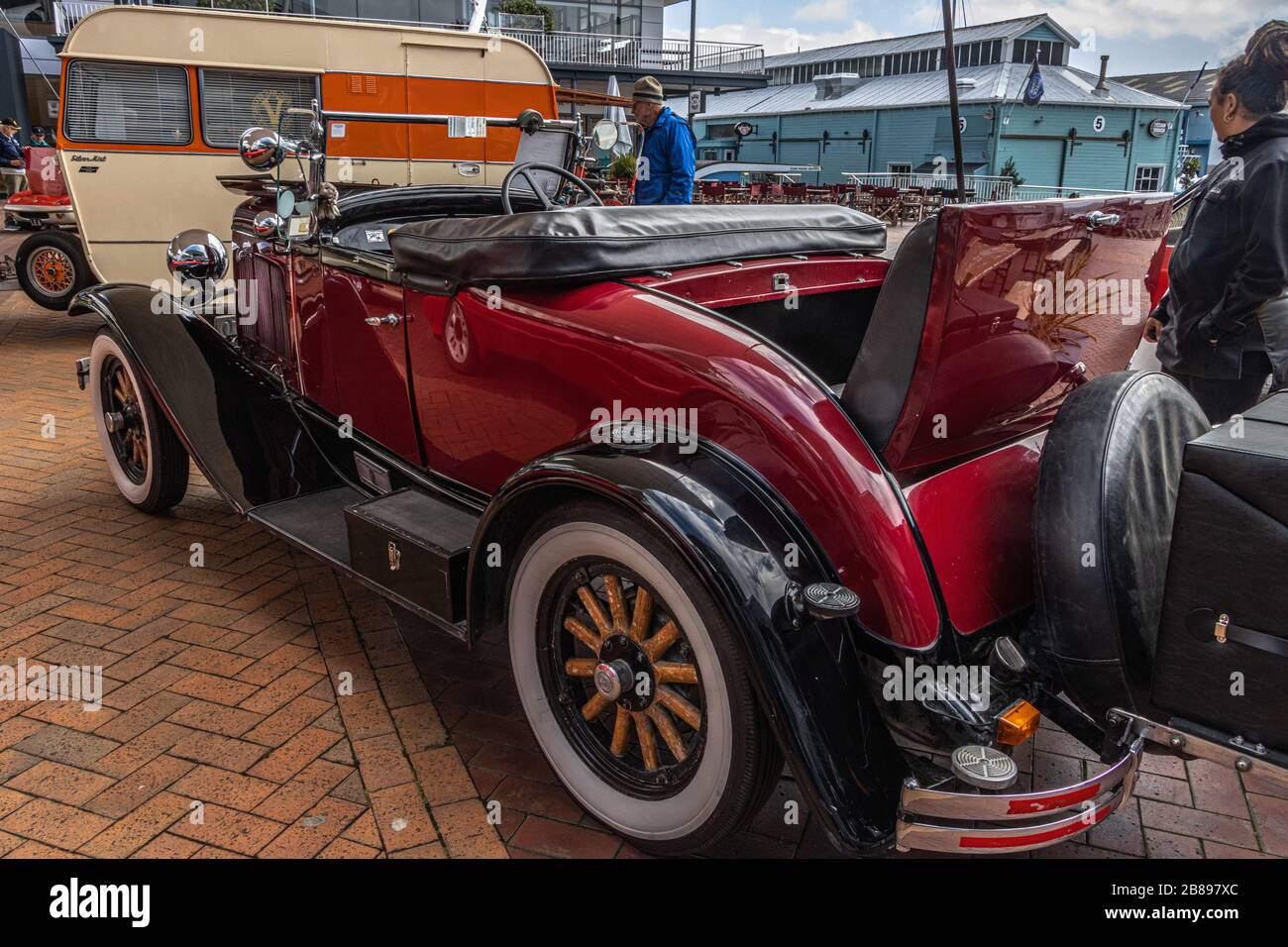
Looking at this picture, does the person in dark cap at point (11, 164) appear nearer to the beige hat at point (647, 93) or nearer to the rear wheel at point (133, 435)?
the rear wheel at point (133, 435)

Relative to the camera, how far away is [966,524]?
199 cm

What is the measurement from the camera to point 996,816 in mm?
1641

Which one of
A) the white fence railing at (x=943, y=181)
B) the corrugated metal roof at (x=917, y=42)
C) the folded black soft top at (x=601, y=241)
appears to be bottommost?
the folded black soft top at (x=601, y=241)

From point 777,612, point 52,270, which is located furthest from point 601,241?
point 52,270

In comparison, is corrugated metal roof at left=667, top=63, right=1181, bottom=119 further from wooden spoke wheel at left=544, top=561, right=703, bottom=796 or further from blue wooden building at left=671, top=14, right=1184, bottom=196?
wooden spoke wheel at left=544, top=561, right=703, bottom=796

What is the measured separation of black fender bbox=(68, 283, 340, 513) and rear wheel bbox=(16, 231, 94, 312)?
5.33 metres

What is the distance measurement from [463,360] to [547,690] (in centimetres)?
97

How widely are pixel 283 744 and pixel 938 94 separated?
30.9 meters

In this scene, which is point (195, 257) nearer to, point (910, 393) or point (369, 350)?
point (369, 350)

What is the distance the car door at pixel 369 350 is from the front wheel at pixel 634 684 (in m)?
1.01

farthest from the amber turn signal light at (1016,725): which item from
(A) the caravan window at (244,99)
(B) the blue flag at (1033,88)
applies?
(B) the blue flag at (1033,88)

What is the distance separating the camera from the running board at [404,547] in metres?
2.44
